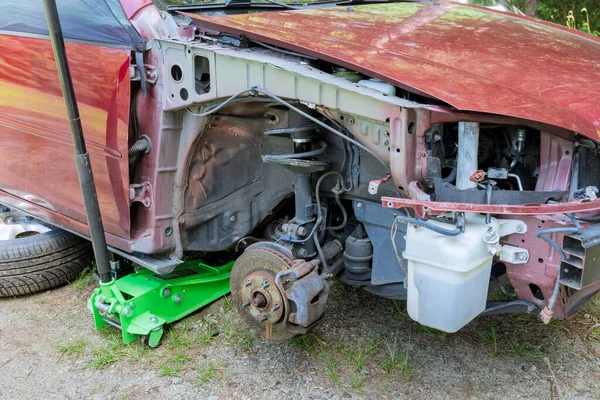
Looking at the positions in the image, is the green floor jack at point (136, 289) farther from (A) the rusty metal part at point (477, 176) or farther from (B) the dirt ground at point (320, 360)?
(A) the rusty metal part at point (477, 176)

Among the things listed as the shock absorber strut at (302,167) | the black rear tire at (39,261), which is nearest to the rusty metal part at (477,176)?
the shock absorber strut at (302,167)

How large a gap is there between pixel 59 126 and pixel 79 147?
463mm

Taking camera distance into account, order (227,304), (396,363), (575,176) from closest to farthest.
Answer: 1. (575,176)
2. (396,363)
3. (227,304)

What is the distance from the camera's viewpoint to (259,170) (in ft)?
9.49

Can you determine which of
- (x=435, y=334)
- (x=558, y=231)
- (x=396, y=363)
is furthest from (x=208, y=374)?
(x=558, y=231)

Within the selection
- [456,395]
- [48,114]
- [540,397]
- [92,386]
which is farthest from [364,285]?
[48,114]

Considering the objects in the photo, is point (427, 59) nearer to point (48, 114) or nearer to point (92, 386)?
point (48, 114)

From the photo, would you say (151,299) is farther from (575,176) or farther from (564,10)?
(564,10)

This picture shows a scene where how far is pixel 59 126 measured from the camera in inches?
109

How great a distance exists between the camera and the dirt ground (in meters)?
2.49

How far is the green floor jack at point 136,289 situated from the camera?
2.45 metres

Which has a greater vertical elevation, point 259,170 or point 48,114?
point 48,114

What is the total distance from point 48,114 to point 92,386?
1.31m

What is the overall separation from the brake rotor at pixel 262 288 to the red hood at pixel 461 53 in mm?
844
